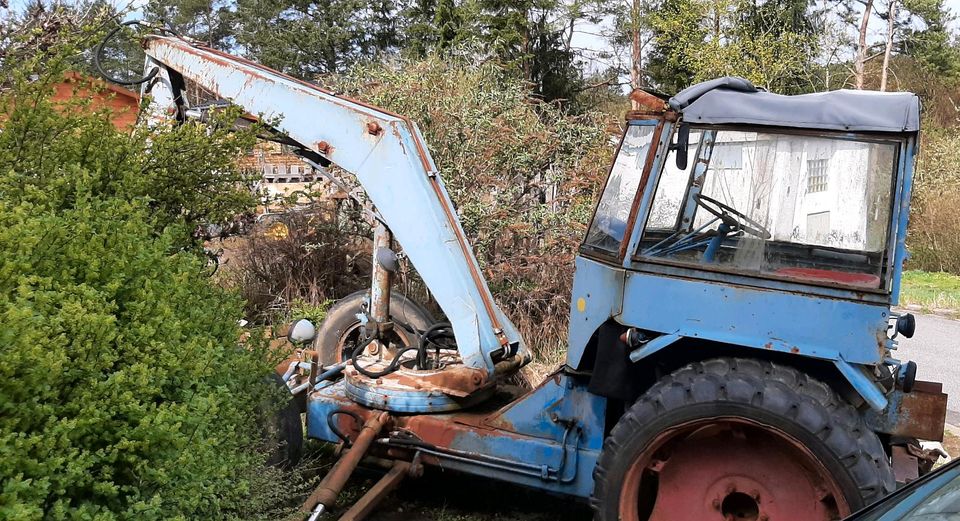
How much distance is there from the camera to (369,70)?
397 inches

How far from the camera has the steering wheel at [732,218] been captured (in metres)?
3.73

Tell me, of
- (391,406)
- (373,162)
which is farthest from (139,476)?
(373,162)

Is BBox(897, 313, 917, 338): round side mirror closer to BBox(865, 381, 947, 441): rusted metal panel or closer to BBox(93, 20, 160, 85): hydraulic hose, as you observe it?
BBox(865, 381, 947, 441): rusted metal panel

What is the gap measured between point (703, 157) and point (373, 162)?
1863 millimetres

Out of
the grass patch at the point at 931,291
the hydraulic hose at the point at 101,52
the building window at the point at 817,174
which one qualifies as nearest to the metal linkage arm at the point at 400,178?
the hydraulic hose at the point at 101,52

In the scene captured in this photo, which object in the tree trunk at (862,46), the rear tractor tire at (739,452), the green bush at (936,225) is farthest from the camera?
the tree trunk at (862,46)

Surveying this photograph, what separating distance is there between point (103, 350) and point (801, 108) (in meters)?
3.03

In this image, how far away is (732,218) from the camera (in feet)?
12.7

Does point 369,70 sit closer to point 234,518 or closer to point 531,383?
point 531,383

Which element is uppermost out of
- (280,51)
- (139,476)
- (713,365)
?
(280,51)

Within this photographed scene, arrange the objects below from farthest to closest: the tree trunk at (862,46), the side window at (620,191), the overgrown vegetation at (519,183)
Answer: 1. the tree trunk at (862,46)
2. the overgrown vegetation at (519,183)
3. the side window at (620,191)

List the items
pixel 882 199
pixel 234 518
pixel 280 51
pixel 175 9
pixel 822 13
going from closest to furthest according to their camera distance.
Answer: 1. pixel 234 518
2. pixel 882 199
3. pixel 822 13
4. pixel 280 51
5. pixel 175 9

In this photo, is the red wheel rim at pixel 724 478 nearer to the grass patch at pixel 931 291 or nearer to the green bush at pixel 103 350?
the green bush at pixel 103 350

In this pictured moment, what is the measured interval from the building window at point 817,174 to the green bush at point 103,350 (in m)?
2.67
